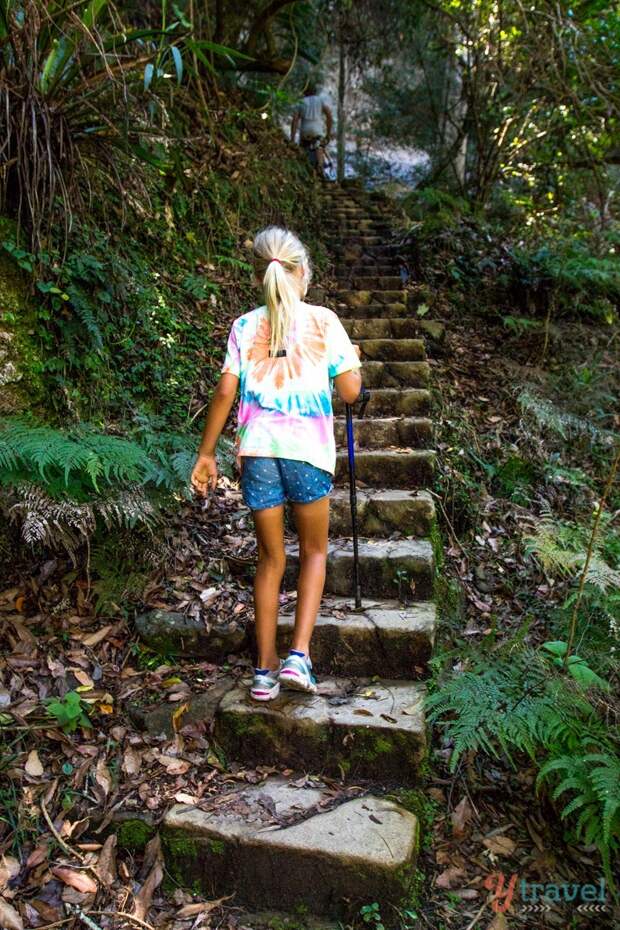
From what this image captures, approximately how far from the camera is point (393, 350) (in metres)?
5.12

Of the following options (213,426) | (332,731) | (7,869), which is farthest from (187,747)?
(213,426)

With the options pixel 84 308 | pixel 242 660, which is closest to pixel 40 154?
pixel 84 308

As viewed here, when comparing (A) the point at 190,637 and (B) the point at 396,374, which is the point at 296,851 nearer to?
(A) the point at 190,637

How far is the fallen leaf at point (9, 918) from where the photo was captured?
→ 201 centimetres

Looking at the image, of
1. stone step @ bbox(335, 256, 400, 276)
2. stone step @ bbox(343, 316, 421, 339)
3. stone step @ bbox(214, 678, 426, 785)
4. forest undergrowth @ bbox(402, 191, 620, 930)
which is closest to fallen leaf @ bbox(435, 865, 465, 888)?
forest undergrowth @ bbox(402, 191, 620, 930)

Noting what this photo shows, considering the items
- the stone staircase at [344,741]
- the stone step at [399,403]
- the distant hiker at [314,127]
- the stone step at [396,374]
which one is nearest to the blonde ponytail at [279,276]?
the stone staircase at [344,741]

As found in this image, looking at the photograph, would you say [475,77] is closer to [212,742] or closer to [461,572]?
[461,572]

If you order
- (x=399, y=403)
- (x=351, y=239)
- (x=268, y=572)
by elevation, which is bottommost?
(x=268, y=572)

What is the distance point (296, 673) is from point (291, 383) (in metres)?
1.19

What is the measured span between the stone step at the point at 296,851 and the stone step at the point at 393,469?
6.48ft

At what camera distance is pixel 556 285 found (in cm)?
574

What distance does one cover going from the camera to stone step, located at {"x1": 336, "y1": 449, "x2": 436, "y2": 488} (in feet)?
12.9

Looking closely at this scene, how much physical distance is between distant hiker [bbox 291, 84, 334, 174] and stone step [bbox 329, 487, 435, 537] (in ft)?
25.2

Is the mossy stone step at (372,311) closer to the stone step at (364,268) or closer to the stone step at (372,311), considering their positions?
the stone step at (372,311)
